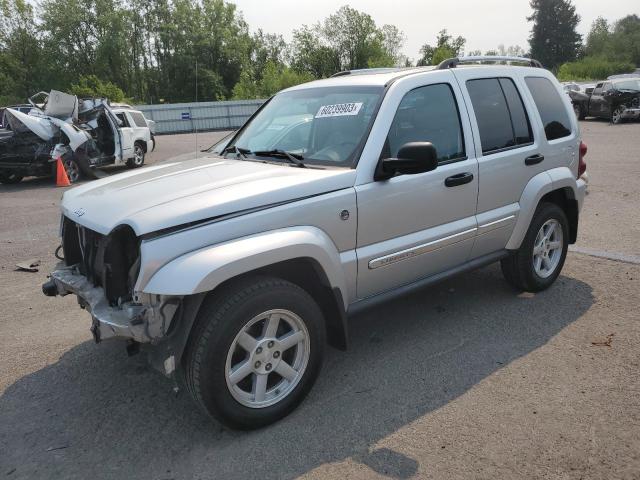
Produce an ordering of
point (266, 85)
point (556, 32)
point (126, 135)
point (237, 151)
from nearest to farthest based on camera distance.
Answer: point (237, 151), point (126, 135), point (266, 85), point (556, 32)

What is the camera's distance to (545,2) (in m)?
92.3

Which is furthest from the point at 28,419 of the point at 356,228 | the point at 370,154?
the point at 370,154

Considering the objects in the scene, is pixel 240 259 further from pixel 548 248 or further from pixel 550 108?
pixel 550 108

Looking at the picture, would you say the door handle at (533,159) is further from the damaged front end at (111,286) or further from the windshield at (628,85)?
the windshield at (628,85)

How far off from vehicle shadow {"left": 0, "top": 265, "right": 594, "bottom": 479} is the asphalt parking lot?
0.03 feet

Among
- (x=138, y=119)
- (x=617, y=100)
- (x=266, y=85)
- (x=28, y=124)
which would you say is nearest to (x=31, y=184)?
(x=28, y=124)

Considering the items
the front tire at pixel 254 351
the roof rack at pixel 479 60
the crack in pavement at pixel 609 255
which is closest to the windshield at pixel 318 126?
the roof rack at pixel 479 60

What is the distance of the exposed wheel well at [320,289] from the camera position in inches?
123

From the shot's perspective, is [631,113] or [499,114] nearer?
[499,114]

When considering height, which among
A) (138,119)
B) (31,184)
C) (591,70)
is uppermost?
(591,70)

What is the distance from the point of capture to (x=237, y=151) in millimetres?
4062

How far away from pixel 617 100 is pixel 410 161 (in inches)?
865

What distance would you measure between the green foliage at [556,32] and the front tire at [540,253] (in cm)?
9688

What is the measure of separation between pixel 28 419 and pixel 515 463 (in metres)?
2.81
